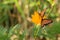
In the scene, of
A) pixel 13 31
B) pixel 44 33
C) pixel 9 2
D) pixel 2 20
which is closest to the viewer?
pixel 13 31

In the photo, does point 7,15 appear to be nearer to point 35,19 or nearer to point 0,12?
point 0,12

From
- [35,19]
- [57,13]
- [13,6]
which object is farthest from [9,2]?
[35,19]

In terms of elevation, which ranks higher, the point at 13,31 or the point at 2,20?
the point at 13,31

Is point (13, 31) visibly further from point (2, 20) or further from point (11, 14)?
point (11, 14)

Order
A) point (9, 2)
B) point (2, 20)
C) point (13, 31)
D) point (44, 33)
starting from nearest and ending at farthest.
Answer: point (13, 31)
point (44, 33)
point (2, 20)
point (9, 2)

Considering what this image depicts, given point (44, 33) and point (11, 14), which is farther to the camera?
point (11, 14)

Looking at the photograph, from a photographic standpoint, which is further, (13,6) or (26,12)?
(13,6)

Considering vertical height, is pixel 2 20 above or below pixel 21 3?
below

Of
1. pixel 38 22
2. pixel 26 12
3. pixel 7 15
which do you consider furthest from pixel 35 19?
pixel 7 15

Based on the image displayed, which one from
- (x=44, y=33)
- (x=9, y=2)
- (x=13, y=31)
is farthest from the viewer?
(x=9, y=2)
